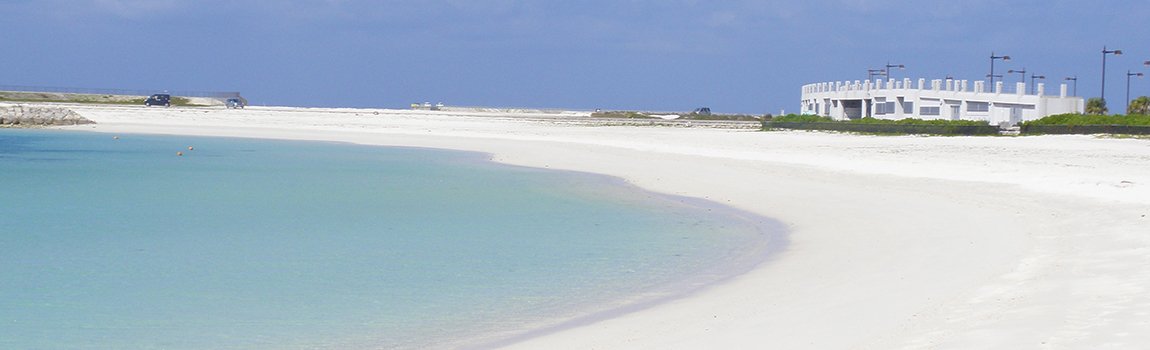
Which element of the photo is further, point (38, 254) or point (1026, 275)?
point (38, 254)

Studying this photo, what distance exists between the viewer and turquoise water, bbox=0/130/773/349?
962cm

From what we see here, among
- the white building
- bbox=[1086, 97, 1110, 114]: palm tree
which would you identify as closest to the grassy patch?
the white building

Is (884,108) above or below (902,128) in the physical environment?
above

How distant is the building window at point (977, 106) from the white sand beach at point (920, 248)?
19.7 metres

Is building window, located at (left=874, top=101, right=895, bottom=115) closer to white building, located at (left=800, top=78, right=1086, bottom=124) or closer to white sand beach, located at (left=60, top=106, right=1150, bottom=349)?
white building, located at (left=800, top=78, right=1086, bottom=124)

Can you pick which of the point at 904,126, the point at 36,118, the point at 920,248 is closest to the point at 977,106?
the point at 904,126

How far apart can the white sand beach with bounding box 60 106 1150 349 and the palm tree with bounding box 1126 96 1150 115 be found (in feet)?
80.3

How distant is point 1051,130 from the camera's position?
34344mm

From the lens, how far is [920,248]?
12.9 metres

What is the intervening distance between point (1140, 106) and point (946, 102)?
907 cm

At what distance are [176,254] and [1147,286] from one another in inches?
426

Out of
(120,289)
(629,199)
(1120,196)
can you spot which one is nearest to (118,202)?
(629,199)

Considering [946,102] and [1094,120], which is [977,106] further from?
[1094,120]

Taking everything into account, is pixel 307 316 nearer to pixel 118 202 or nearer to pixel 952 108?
pixel 118 202
